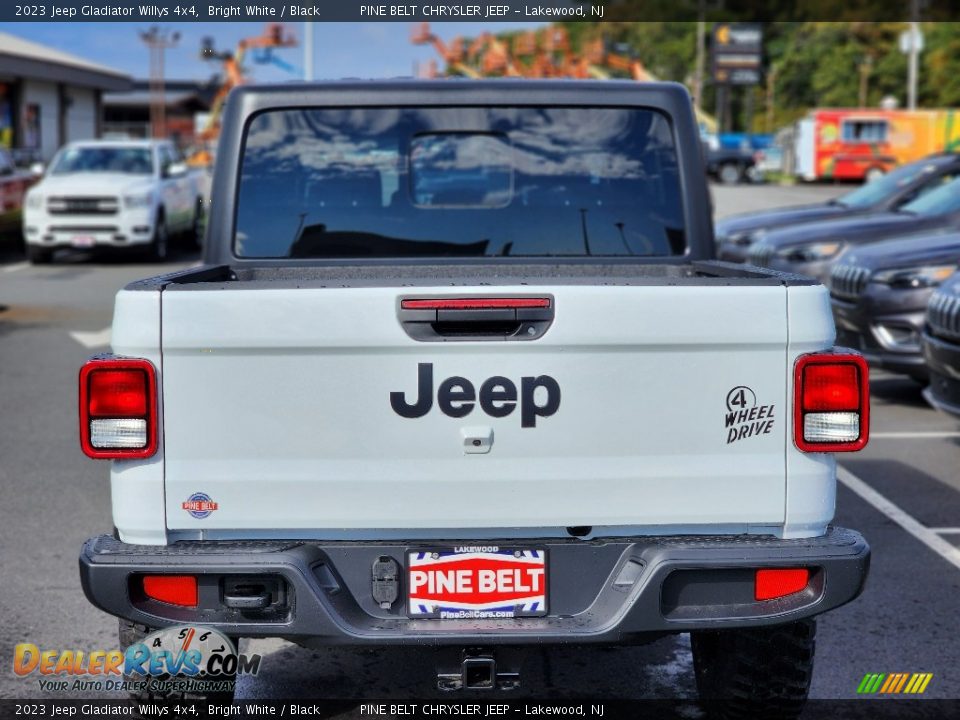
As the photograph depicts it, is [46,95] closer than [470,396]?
No

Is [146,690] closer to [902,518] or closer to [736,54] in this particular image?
[902,518]

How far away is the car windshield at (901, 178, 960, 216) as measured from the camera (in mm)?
12450

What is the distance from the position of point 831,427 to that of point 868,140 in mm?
A: 54121

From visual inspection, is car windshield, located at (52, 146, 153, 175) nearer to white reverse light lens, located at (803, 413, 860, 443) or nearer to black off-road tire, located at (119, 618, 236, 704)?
black off-road tire, located at (119, 618, 236, 704)

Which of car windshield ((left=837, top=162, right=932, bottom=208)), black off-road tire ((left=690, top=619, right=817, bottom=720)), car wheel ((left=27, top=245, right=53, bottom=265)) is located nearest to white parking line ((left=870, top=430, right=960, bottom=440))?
black off-road tire ((left=690, top=619, right=817, bottom=720))

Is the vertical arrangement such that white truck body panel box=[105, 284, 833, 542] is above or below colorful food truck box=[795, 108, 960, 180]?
below

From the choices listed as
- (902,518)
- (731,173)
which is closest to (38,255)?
(902,518)

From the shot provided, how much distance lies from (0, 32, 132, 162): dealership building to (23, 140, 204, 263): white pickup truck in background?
13907 millimetres

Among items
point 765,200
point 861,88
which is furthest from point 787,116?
point 765,200

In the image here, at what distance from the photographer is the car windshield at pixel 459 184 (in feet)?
16.2

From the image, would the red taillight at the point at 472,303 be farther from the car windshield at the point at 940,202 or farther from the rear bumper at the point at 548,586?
the car windshield at the point at 940,202

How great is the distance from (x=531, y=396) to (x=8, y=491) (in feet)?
15.6

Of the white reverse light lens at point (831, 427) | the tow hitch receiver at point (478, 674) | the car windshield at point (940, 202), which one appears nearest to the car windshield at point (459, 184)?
the white reverse light lens at point (831, 427)

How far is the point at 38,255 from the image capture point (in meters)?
21.1
